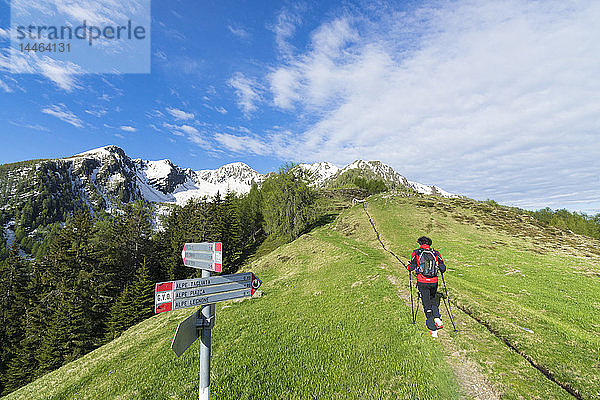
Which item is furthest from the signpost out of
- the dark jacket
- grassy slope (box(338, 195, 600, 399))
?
grassy slope (box(338, 195, 600, 399))

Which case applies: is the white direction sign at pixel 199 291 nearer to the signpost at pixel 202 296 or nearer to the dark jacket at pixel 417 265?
the signpost at pixel 202 296

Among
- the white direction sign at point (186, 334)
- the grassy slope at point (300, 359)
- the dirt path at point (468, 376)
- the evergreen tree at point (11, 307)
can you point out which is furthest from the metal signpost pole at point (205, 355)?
the evergreen tree at point (11, 307)

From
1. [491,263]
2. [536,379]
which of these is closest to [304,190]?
[491,263]

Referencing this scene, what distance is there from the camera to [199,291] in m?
5.16

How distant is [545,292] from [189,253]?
23961 millimetres

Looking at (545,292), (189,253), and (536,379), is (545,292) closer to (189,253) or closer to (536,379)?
(536,379)

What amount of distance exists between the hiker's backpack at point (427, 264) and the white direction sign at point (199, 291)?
26.1 ft

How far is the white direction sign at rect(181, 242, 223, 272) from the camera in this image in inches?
217

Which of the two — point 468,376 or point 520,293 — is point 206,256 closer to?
point 468,376

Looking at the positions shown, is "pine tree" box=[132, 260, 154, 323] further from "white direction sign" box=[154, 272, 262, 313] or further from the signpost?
"white direction sign" box=[154, 272, 262, 313]

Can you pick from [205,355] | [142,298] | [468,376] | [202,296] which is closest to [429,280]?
A: [468,376]

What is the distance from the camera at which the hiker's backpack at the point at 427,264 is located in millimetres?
10562

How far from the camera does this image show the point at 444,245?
32.8 meters

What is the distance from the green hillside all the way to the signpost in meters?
4.40
